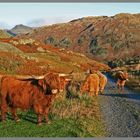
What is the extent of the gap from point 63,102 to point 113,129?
4507 mm

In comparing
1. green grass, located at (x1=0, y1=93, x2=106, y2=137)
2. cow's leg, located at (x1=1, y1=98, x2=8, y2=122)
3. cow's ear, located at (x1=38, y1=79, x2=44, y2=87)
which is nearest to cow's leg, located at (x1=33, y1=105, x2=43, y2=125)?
green grass, located at (x1=0, y1=93, x2=106, y2=137)

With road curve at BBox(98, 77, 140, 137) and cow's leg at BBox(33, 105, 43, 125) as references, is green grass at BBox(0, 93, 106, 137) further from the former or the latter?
road curve at BBox(98, 77, 140, 137)

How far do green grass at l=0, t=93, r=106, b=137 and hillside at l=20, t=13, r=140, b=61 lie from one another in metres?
114

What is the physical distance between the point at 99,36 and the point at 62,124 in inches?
5659

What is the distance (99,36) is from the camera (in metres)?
160

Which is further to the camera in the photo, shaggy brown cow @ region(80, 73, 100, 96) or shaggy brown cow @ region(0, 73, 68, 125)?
shaggy brown cow @ region(80, 73, 100, 96)

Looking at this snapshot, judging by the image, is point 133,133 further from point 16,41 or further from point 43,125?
point 16,41

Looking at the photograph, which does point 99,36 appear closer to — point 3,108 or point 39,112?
point 3,108

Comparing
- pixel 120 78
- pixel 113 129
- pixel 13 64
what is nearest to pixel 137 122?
pixel 113 129

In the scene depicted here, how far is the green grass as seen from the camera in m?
15.8

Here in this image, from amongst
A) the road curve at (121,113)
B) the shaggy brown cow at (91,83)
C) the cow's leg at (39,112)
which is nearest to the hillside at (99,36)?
the road curve at (121,113)

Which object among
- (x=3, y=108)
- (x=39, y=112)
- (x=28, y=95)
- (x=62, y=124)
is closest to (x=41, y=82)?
(x=28, y=95)

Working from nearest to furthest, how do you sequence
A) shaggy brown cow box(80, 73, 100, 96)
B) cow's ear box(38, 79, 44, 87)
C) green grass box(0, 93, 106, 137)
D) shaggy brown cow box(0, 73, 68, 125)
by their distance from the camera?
green grass box(0, 93, 106, 137) → cow's ear box(38, 79, 44, 87) → shaggy brown cow box(0, 73, 68, 125) → shaggy brown cow box(80, 73, 100, 96)

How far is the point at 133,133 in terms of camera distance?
16594 mm
